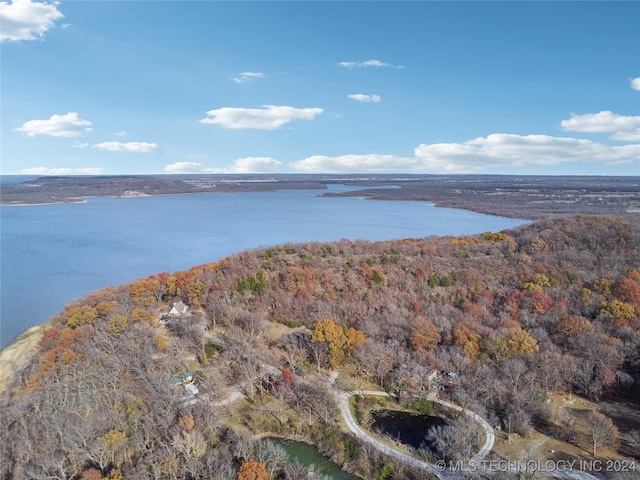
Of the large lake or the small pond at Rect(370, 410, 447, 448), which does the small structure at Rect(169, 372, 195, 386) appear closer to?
the small pond at Rect(370, 410, 447, 448)

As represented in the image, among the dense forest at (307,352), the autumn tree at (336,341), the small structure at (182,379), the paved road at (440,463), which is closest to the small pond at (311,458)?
the dense forest at (307,352)

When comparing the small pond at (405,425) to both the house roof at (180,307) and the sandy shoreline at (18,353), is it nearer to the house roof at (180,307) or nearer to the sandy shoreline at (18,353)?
the house roof at (180,307)

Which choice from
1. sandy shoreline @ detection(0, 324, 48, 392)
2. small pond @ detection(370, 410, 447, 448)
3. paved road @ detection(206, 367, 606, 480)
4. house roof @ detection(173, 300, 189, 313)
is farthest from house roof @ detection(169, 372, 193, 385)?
sandy shoreline @ detection(0, 324, 48, 392)

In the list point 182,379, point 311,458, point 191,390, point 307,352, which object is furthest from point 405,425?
A: point 182,379

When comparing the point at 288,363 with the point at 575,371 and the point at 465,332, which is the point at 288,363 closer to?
the point at 465,332

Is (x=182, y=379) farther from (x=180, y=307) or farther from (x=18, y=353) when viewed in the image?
(x=18, y=353)

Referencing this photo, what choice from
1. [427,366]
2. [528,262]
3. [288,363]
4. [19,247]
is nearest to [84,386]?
[288,363]

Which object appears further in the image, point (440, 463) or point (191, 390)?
point (191, 390)
